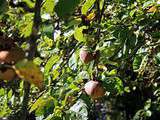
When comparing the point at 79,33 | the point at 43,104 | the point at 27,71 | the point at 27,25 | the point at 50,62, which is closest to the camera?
the point at 27,71

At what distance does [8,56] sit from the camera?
827 mm

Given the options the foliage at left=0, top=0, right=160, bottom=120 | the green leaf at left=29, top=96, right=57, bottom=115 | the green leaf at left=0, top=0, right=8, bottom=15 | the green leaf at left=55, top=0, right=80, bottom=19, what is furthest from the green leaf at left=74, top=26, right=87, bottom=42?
the green leaf at left=0, top=0, right=8, bottom=15

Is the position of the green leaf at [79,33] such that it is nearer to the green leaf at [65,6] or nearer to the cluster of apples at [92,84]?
the cluster of apples at [92,84]

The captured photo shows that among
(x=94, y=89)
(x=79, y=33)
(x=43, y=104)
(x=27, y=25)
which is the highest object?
(x=27, y=25)

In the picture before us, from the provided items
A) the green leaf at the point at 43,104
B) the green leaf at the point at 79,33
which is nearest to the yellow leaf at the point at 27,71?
the green leaf at the point at 79,33

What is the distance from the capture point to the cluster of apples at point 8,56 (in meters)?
0.76

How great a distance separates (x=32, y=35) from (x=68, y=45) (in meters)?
1.44

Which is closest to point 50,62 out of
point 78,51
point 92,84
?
point 78,51

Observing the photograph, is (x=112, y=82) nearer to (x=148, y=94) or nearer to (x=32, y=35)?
(x=32, y=35)

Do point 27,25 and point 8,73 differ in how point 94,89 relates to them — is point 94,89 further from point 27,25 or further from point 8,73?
point 8,73

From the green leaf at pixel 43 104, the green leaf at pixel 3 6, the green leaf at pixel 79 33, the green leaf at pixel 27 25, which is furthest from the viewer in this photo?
the green leaf at pixel 43 104

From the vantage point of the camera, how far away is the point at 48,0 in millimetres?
1335

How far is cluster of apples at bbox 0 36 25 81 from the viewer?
2.49 ft

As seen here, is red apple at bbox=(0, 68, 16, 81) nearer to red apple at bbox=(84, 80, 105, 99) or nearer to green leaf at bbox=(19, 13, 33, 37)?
green leaf at bbox=(19, 13, 33, 37)
